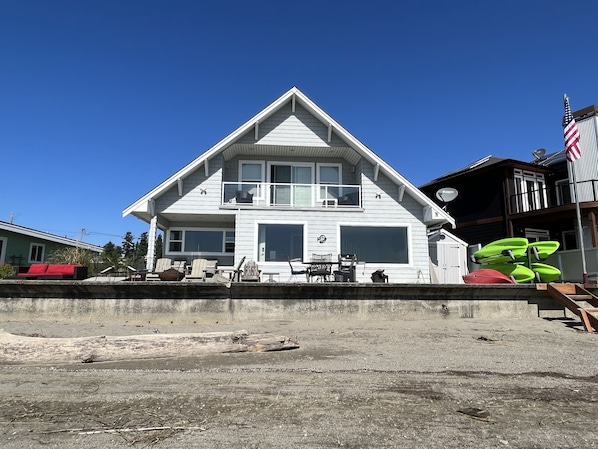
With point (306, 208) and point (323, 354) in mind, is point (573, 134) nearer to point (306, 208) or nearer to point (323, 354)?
point (306, 208)

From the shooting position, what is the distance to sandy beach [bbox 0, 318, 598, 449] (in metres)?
3.00

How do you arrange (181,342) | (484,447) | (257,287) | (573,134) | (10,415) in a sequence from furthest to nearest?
(573,134), (257,287), (181,342), (10,415), (484,447)

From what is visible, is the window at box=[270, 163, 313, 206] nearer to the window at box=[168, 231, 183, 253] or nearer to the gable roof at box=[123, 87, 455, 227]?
the gable roof at box=[123, 87, 455, 227]

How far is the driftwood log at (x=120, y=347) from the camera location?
5.50 m

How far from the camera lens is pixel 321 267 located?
502 inches

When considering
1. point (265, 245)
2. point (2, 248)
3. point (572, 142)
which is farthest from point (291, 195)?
point (2, 248)

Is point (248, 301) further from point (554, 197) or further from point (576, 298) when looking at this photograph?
point (554, 197)

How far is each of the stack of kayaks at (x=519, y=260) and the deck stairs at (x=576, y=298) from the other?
176 centimetres

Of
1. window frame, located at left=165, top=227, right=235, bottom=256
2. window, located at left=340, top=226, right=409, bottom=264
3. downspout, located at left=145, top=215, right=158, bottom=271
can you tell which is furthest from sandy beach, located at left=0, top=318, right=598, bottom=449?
window frame, located at left=165, top=227, right=235, bottom=256

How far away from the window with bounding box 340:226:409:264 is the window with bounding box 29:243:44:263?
2058 cm

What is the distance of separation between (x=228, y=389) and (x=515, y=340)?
19.0 feet

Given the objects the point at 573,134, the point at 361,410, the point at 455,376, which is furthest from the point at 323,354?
the point at 573,134

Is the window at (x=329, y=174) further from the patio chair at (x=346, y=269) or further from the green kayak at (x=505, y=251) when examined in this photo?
the green kayak at (x=505, y=251)

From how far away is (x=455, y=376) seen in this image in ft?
15.7
